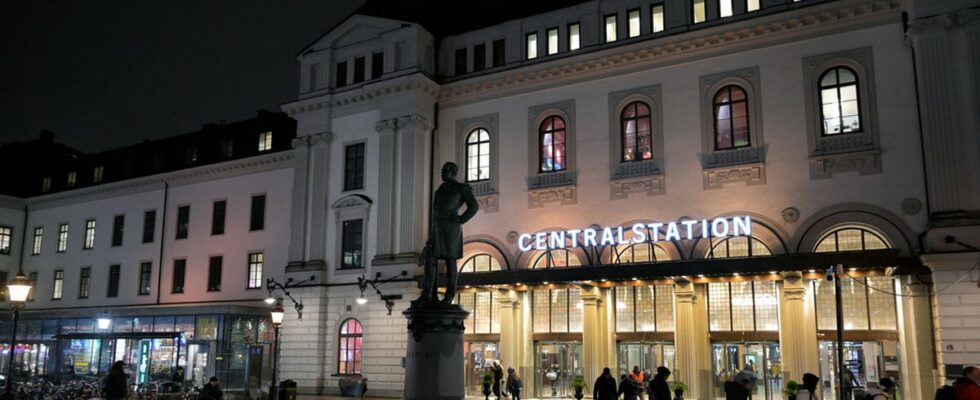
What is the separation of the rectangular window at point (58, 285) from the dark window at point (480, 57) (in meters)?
32.6

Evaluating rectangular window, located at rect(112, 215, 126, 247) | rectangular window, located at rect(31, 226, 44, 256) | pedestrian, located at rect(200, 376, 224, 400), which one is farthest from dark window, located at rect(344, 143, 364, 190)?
rectangular window, located at rect(31, 226, 44, 256)

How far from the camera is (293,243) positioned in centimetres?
3728

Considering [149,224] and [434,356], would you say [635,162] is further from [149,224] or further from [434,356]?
[149,224]

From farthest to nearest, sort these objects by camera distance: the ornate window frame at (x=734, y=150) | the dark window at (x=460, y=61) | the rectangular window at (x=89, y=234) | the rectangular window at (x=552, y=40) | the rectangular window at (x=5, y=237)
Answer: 1. the rectangular window at (x=5, y=237)
2. the rectangular window at (x=89, y=234)
3. the dark window at (x=460, y=61)
4. the rectangular window at (x=552, y=40)
5. the ornate window frame at (x=734, y=150)

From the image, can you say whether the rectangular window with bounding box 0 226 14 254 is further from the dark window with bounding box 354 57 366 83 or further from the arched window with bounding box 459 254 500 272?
the arched window with bounding box 459 254 500 272

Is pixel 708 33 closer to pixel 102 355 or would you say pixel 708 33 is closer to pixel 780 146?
pixel 780 146

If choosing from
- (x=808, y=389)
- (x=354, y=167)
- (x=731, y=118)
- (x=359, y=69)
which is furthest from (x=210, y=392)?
(x=731, y=118)

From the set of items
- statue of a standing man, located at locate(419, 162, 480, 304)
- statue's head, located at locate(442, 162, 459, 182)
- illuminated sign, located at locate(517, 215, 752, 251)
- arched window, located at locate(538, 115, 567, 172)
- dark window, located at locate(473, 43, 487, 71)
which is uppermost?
dark window, located at locate(473, 43, 487, 71)

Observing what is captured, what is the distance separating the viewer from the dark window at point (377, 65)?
37000mm

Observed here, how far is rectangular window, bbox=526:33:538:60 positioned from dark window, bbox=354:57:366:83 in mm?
8037

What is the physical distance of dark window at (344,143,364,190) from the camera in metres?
36.5

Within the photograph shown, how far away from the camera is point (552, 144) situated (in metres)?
33.3

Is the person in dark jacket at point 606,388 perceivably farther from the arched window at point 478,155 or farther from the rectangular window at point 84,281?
A: the rectangular window at point 84,281

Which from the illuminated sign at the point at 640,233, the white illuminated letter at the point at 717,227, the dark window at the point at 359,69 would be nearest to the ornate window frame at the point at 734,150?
the white illuminated letter at the point at 717,227
